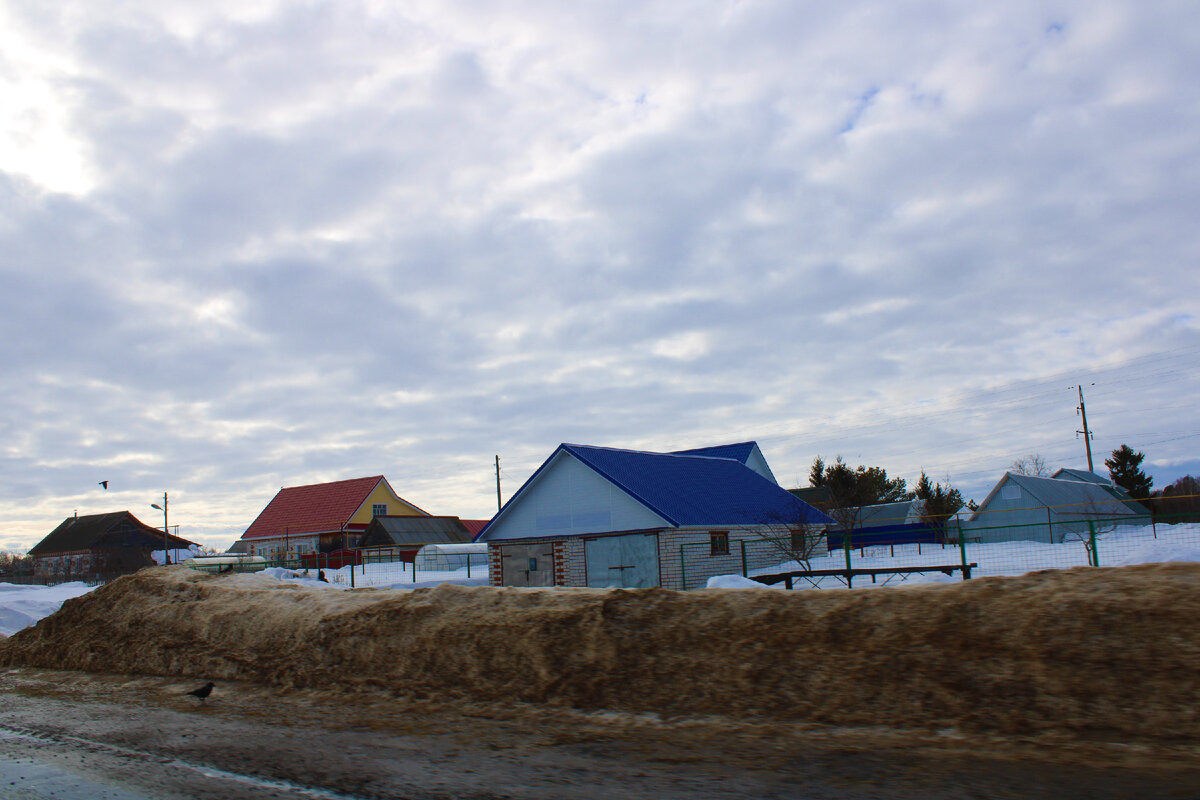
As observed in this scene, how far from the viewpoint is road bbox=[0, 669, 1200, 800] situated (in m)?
4.48

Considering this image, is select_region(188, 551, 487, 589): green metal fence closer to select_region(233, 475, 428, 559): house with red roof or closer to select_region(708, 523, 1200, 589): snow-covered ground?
select_region(708, 523, 1200, 589): snow-covered ground

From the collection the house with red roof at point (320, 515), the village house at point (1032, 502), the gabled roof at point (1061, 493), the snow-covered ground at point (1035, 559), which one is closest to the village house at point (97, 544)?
the house with red roof at point (320, 515)

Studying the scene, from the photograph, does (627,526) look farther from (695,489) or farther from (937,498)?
(937,498)

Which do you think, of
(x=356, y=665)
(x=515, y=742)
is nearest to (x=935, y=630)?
(x=515, y=742)

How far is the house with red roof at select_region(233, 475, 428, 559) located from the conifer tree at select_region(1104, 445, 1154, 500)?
2460 inches

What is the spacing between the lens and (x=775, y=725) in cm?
614

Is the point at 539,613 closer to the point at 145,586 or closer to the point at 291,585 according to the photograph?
the point at 291,585

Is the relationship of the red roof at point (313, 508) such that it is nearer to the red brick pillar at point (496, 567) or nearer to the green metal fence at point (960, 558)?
the red brick pillar at point (496, 567)

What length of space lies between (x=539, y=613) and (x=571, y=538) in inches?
882

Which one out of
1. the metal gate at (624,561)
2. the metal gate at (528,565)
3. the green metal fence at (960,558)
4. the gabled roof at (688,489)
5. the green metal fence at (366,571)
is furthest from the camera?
the green metal fence at (366,571)

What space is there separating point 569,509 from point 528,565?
2.77 meters

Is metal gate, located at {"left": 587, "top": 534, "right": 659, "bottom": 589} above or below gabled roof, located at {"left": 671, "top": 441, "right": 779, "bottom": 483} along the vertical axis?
below

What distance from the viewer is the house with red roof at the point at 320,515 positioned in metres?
66.0

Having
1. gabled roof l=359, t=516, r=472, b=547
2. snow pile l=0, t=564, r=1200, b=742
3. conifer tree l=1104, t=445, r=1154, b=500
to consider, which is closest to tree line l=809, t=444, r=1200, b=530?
conifer tree l=1104, t=445, r=1154, b=500
